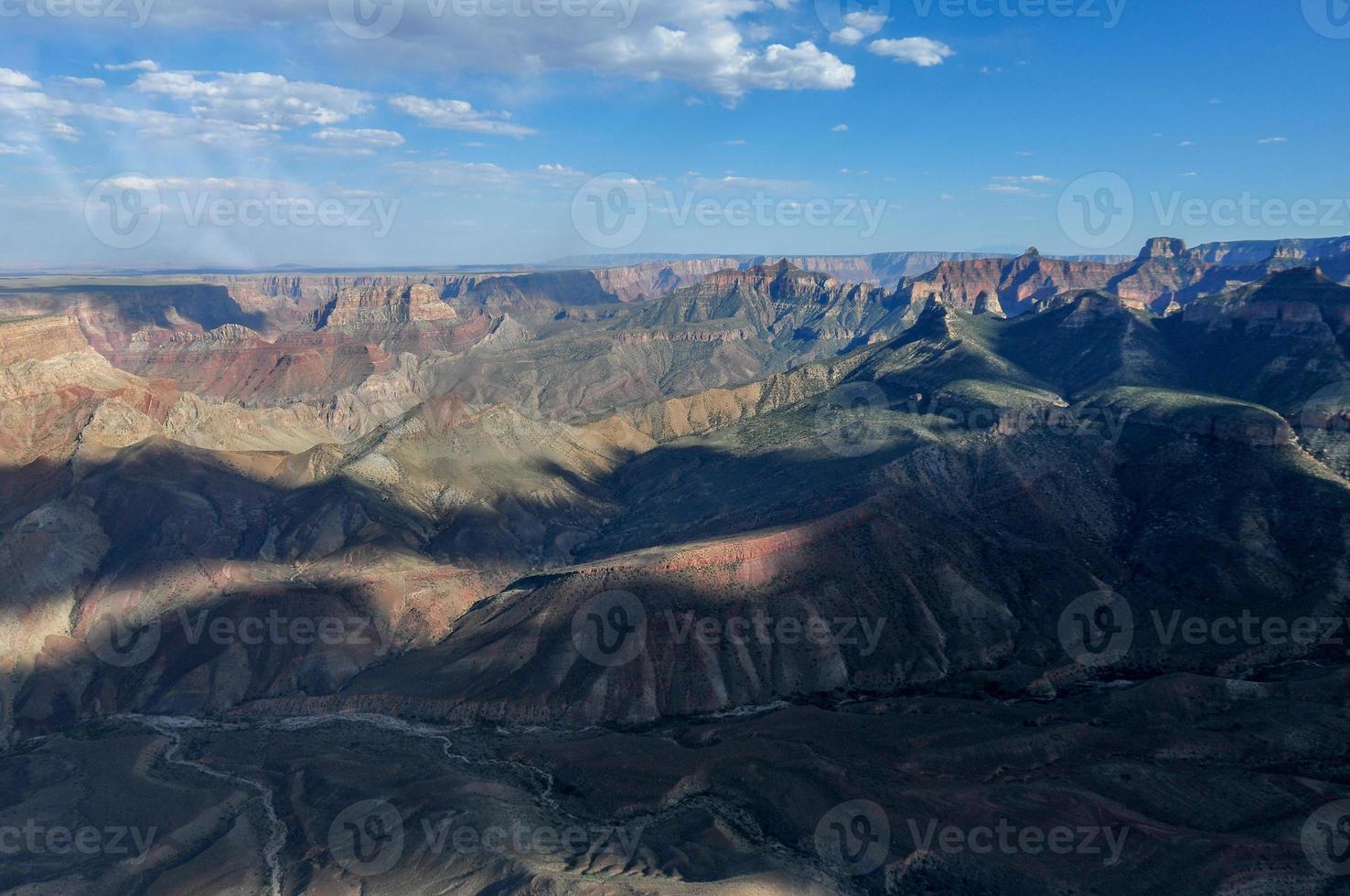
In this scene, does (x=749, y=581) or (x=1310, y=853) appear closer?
(x=1310, y=853)

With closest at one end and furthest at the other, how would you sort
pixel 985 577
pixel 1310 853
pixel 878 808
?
pixel 1310 853 < pixel 878 808 < pixel 985 577

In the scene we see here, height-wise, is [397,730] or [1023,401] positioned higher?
[1023,401]

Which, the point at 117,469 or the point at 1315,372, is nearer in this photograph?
the point at 117,469

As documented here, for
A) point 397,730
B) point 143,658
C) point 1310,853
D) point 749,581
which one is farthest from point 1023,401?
point 143,658

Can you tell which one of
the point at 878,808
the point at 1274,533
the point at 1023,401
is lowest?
the point at 878,808

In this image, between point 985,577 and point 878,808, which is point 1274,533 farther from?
point 878,808

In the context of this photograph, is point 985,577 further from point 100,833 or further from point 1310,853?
point 100,833

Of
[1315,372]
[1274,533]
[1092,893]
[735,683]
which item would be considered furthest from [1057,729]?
[1315,372]

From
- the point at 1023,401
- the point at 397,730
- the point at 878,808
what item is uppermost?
the point at 1023,401

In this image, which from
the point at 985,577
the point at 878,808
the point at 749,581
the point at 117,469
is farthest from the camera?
the point at 117,469
